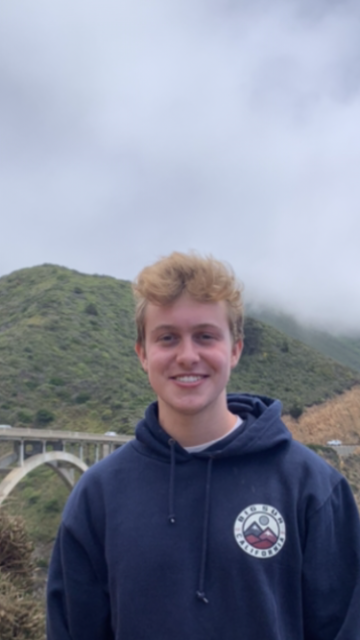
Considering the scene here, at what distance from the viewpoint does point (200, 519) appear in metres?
2.00

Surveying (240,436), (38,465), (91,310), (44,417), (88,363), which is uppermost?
(91,310)

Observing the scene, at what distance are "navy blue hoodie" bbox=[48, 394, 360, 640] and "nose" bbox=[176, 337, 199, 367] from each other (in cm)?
23

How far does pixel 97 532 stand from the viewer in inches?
83.1

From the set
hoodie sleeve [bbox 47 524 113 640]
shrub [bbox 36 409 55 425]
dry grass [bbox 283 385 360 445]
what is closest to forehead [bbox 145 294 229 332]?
hoodie sleeve [bbox 47 524 113 640]

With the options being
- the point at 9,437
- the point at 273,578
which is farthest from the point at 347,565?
the point at 9,437

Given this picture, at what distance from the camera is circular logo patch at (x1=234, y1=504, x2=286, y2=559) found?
1.94 m

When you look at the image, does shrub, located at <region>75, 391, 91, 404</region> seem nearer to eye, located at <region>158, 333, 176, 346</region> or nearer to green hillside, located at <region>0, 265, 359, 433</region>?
green hillside, located at <region>0, 265, 359, 433</region>

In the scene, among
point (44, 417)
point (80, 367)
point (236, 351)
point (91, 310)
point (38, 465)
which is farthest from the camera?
point (91, 310)

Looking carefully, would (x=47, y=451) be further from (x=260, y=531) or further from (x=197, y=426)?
(x=260, y=531)

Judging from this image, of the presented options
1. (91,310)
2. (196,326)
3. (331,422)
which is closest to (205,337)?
(196,326)

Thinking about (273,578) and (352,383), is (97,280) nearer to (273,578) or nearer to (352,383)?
(352,383)

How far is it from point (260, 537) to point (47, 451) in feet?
75.1

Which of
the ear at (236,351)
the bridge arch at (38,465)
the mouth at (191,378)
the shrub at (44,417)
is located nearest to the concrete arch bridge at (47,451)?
the bridge arch at (38,465)

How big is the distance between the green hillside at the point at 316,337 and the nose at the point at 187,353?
10161 cm
